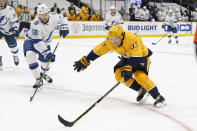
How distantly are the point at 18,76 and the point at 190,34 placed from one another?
46.5 feet

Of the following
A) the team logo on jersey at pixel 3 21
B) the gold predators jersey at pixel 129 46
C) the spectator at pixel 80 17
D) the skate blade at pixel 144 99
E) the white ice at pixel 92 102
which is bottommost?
the white ice at pixel 92 102

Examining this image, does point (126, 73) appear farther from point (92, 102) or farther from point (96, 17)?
point (96, 17)

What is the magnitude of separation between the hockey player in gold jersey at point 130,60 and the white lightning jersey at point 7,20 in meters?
3.05

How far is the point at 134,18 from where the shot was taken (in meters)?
16.0

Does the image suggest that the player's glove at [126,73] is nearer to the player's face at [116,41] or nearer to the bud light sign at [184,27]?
the player's face at [116,41]

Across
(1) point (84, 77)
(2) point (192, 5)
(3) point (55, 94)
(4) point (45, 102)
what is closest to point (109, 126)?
(4) point (45, 102)

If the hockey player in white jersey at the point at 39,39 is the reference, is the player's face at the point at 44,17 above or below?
above

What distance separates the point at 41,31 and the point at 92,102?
1514 millimetres

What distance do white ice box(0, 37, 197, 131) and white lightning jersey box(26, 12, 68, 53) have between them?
64 centimetres

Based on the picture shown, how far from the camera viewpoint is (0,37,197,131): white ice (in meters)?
2.62

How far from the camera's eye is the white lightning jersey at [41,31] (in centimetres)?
427

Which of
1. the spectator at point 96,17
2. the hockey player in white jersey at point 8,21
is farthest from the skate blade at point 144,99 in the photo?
the spectator at point 96,17

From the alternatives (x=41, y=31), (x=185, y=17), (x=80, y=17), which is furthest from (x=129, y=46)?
(x=185, y=17)

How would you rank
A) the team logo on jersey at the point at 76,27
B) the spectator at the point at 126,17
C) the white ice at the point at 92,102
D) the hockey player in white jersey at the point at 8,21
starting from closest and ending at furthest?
the white ice at the point at 92,102 → the hockey player in white jersey at the point at 8,21 → the team logo on jersey at the point at 76,27 → the spectator at the point at 126,17
